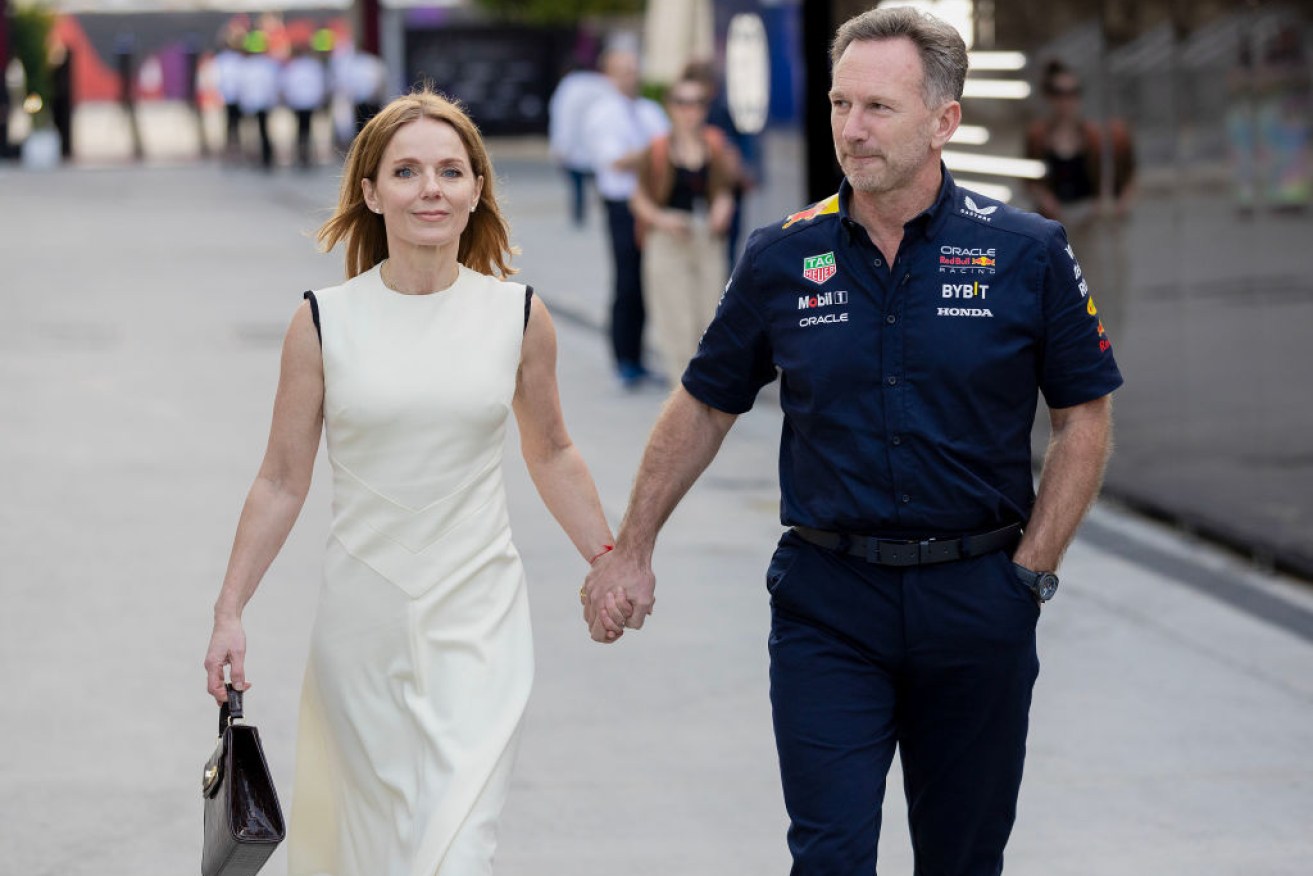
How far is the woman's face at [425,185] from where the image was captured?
394 cm

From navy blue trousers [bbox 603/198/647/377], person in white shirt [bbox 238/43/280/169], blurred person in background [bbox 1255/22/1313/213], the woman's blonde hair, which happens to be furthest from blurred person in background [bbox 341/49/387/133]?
the woman's blonde hair

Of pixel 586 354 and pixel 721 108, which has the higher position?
pixel 721 108

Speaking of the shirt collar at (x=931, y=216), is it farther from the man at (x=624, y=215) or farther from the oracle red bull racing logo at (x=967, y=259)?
the man at (x=624, y=215)

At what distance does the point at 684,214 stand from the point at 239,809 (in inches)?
351

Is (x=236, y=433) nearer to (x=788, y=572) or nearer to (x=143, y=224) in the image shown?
(x=788, y=572)

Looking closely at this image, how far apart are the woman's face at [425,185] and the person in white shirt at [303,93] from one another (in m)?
31.4

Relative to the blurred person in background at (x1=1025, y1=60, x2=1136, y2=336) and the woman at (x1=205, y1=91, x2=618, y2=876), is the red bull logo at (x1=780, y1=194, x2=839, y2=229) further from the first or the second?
the blurred person in background at (x1=1025, y1=60, x2=1136, y2=336)

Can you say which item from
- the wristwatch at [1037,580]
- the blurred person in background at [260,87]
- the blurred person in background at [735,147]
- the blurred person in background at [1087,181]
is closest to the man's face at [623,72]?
the blurred person in background at [735,147]

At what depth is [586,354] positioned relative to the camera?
592 inches

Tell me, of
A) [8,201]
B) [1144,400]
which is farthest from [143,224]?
[1144,400]

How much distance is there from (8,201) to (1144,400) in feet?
73.1

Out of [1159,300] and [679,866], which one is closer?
[679,866]

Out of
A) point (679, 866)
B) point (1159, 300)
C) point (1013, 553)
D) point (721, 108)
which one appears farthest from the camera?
point (721, 108)

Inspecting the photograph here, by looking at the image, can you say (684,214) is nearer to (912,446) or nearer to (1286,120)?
(1286,120)
